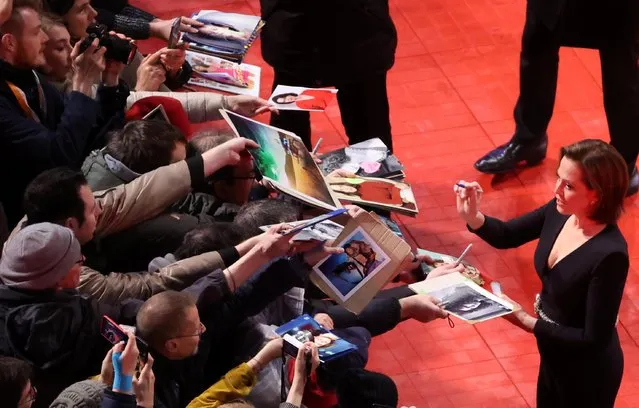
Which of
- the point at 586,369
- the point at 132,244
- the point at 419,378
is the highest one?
the point at 132,244

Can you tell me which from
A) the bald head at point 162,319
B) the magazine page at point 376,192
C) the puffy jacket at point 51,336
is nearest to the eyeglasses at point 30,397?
the puffy jacket at point 51,336

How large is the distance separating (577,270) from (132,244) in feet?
5.16

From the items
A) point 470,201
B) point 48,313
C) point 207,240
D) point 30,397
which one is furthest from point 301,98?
point 30,397

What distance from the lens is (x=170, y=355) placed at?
11.3 ft

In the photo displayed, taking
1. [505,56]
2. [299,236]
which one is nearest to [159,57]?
[299,236]

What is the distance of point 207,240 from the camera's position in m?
3.98

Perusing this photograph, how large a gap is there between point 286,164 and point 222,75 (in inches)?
41.5

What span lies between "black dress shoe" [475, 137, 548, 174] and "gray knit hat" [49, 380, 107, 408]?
335 cm

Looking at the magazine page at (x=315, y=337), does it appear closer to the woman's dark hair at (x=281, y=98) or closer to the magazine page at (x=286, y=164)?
the magazine page at (x=286, y=164)

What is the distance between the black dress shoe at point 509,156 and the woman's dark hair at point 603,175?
2187mm

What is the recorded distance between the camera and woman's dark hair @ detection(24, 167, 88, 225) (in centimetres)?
377

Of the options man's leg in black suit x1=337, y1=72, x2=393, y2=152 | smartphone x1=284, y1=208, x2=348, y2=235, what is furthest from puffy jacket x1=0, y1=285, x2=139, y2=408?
man's leg in black suit x1=337, y1=72, x2=393, y2=152

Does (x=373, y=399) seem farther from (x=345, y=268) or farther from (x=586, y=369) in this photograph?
(x=586, y=369)

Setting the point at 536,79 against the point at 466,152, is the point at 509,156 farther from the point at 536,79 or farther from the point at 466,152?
the point at 536,79
